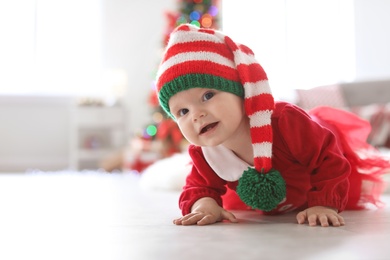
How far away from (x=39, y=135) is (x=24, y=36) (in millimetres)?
951

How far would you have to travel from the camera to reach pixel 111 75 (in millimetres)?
4480

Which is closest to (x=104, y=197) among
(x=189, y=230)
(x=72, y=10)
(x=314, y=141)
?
(x=189, y=230)

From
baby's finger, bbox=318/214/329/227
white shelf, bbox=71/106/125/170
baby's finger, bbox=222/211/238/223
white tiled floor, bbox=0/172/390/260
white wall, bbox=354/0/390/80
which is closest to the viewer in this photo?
white tiled floor, bbox=0/172/390/260

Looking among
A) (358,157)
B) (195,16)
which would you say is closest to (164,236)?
(358,157)

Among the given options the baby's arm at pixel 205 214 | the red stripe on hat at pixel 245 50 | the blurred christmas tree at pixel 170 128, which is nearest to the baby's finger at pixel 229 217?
the baby's arm at pixel 205 214

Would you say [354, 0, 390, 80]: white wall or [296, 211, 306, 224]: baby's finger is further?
[354, 0, 390, 80]: white wall

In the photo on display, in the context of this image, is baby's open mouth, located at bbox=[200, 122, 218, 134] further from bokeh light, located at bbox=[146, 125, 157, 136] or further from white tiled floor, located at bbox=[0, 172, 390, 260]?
bokeh light, located at bbox=[146, 125, 157, 136]

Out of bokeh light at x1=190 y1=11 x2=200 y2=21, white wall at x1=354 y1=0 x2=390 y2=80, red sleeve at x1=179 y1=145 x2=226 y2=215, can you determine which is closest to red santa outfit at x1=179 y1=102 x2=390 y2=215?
red sleeve at x1=179 y1=145 x2=226 y2=215

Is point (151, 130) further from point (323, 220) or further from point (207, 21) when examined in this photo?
point (323, 220)

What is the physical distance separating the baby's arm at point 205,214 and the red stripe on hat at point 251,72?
28cm

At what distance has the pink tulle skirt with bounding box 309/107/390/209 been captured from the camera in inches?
49.2

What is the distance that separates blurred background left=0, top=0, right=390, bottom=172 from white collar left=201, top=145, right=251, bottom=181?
11.0ft

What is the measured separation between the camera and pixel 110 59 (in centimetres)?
488

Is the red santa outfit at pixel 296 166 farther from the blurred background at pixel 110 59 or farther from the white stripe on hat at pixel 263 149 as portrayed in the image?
the blurred background at pixel 110 59
